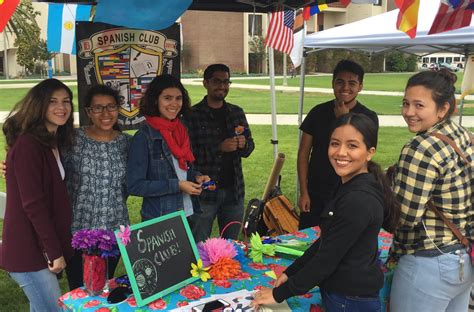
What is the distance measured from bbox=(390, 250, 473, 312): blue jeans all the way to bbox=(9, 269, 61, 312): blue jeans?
164 cm

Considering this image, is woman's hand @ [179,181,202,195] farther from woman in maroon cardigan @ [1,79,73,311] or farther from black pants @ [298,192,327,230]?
black pants @ [298,192,327,230]

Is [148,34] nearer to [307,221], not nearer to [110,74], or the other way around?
[110,74]

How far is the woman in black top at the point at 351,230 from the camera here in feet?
5.41

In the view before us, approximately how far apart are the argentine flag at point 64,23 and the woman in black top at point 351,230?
348 cm

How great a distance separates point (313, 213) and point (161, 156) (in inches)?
58.4

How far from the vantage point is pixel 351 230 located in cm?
163

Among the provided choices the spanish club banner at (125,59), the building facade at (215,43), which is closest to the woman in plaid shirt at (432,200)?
the spanish club banner at (125,59)

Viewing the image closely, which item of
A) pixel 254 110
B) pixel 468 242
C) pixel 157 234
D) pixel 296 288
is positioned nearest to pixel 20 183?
pixel 157 234

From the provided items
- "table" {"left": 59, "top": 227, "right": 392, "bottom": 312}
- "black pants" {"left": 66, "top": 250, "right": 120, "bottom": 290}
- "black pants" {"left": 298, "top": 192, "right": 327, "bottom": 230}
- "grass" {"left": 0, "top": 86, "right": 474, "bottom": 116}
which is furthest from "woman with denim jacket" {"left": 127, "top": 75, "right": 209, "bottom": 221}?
"grass" {"left": 0, "top": 86, "right": 474, "bottom": 116}

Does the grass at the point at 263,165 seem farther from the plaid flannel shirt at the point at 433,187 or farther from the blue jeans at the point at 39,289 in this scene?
the plaid flannel shirt at the point at 433,187

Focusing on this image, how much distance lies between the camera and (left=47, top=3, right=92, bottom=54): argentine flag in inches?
177

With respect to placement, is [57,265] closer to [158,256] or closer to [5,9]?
[158,256]

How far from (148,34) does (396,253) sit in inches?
112

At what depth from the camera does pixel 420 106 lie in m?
1.94
